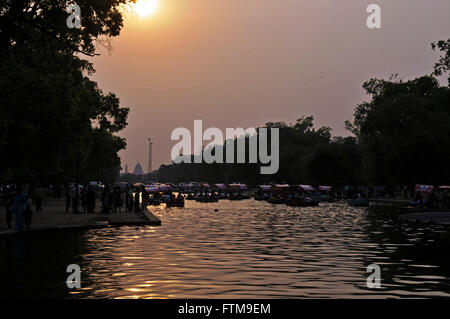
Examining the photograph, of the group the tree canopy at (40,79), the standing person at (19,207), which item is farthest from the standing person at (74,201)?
the standing person at (19,207)

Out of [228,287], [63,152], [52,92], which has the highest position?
[52,92]

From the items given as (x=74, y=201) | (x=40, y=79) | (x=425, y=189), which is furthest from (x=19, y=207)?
(x=425, y=189)

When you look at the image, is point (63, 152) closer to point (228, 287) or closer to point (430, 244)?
point (430, 244)

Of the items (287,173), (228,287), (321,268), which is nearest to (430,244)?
(321,268)

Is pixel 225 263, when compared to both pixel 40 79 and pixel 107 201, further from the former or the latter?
pixel 107 201

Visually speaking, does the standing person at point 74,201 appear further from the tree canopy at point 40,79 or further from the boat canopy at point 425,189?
the boat canopy at point 425,189

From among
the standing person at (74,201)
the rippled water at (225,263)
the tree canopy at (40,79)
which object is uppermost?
the tree canopy at (40,79)

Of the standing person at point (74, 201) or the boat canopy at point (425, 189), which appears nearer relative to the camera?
the standing person at point (74, 201)

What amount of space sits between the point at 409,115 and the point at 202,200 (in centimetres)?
2739

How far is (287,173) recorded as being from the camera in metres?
166

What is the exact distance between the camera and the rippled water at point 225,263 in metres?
15.0

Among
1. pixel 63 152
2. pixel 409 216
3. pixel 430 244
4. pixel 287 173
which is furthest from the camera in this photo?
pixel 287 173

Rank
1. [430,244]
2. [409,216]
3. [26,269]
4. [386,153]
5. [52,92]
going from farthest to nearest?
[386,153] → [409,216] → [52,92] → [430,244] → [26,269]

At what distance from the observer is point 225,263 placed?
20156 mm
